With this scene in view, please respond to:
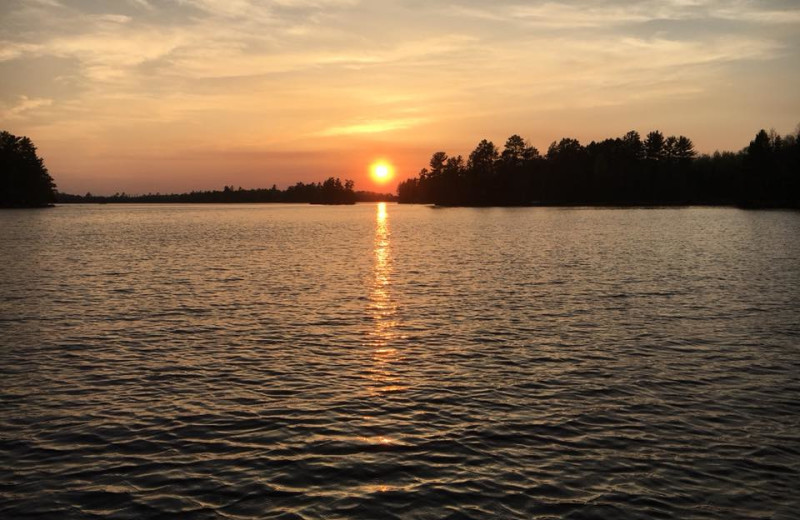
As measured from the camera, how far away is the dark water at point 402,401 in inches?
543

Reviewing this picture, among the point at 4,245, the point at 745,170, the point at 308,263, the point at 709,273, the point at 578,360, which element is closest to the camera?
the point at 578,360

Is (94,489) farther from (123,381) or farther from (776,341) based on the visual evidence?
(776,341)

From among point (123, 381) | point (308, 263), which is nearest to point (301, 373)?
point (123, 381)

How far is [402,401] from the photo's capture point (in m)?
20.3

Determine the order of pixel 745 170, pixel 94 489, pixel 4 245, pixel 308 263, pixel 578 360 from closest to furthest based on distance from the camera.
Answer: pixel 94 489 → pixel 578 360 → pixel 308 263 → pixel 4 245 → pixel 745 170

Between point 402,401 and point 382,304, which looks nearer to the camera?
point 402,401

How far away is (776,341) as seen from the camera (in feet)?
93.0

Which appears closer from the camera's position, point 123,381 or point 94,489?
point 94,489

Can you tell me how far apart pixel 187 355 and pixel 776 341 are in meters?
27.5

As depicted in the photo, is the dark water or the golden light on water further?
the golden light on water

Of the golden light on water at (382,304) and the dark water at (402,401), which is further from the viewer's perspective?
the golden light on water at (382,304)

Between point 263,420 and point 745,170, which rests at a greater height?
point 745,170

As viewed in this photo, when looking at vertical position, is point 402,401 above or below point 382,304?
below

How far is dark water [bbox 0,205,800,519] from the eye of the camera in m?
13.8
